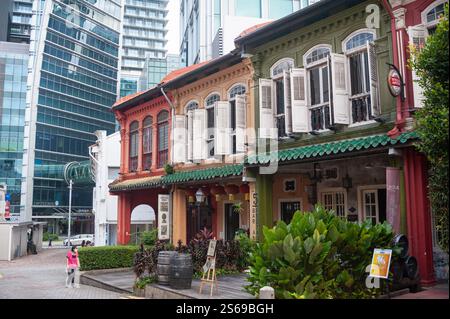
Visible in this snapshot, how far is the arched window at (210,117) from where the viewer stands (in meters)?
17.5

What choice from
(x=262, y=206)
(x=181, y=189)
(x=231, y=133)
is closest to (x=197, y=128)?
(x=231, y=133)

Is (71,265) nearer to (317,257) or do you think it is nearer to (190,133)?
(190,133)

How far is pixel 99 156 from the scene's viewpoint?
3127 cm

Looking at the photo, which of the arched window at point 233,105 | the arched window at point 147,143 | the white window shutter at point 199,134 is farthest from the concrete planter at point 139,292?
the arched window at point 147,143

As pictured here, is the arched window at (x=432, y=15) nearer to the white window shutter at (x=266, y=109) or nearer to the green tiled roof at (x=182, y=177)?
the white window shutter at (x=266, y=109)

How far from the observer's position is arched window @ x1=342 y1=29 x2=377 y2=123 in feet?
37.7

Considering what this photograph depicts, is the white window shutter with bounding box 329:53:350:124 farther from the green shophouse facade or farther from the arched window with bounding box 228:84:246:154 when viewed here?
the arched window with bounding box 228:84:246:154

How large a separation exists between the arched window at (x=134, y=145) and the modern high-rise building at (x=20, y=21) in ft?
265

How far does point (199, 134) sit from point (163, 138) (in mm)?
3509

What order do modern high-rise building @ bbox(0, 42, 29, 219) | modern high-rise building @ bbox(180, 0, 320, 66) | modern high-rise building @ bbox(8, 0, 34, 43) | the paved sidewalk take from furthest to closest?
modern high-rise building @ bbox(8, 0, 34, 43)
modern high-rise building @ bbox(0, 42, 29, 219)
modern high-rise building @ bbox(180, 0, 320, 66)
the paved sidewalk

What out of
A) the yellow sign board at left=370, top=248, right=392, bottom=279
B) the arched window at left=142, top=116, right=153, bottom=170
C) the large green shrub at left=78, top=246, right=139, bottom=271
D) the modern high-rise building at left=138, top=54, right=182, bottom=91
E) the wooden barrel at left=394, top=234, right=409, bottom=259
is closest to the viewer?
the yellow sign board at left=370, top=248, right=392, bottom=279

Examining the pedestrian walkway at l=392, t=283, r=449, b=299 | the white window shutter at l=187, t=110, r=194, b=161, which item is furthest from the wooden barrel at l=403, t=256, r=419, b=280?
the white window shutter at l=187, t=110, r=194, b=161

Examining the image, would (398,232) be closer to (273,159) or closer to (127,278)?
(273,159)

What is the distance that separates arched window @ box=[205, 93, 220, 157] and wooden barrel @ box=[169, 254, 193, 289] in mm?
6338
